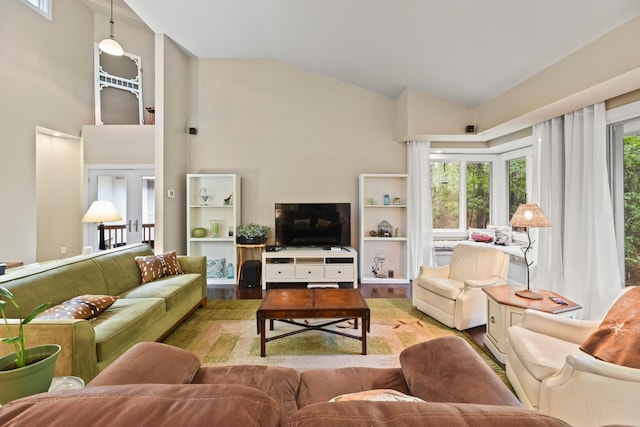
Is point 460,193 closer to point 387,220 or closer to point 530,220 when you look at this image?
point 387,220

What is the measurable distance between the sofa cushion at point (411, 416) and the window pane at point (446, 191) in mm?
5256

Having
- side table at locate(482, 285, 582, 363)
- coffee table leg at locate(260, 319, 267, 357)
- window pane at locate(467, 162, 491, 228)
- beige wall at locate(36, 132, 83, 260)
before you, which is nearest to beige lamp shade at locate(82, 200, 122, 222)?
beige wall at locate(36, 132, 83, 260)

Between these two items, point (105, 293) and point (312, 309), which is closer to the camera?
point (312, 309)

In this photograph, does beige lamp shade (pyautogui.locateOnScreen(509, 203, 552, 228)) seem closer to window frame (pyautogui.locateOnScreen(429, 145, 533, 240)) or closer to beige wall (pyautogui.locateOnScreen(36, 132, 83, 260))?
window frame (pyautogui.locateOnScreen(429, 145, 533, 240))

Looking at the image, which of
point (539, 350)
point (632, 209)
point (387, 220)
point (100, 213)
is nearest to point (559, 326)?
point (539, 350)

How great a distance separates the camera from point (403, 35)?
3.37 meters

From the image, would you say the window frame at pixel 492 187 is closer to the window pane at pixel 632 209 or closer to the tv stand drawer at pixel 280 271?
the window pane at pixel 632 209

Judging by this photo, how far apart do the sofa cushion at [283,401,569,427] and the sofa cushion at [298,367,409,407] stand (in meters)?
0.78

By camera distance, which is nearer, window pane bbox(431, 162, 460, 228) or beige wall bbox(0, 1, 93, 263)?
beige wall bbox(0, 1, 93, 263)

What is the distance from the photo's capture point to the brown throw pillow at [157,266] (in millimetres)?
3396

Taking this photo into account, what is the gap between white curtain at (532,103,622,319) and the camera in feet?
9.16

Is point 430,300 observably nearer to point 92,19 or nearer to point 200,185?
point 200,185

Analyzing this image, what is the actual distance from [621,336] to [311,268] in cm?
362

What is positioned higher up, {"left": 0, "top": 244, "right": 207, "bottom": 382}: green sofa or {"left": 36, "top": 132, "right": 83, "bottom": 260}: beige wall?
{"left": 36, "top": 132, "right": 83, "bottom": 260}: beige wall
